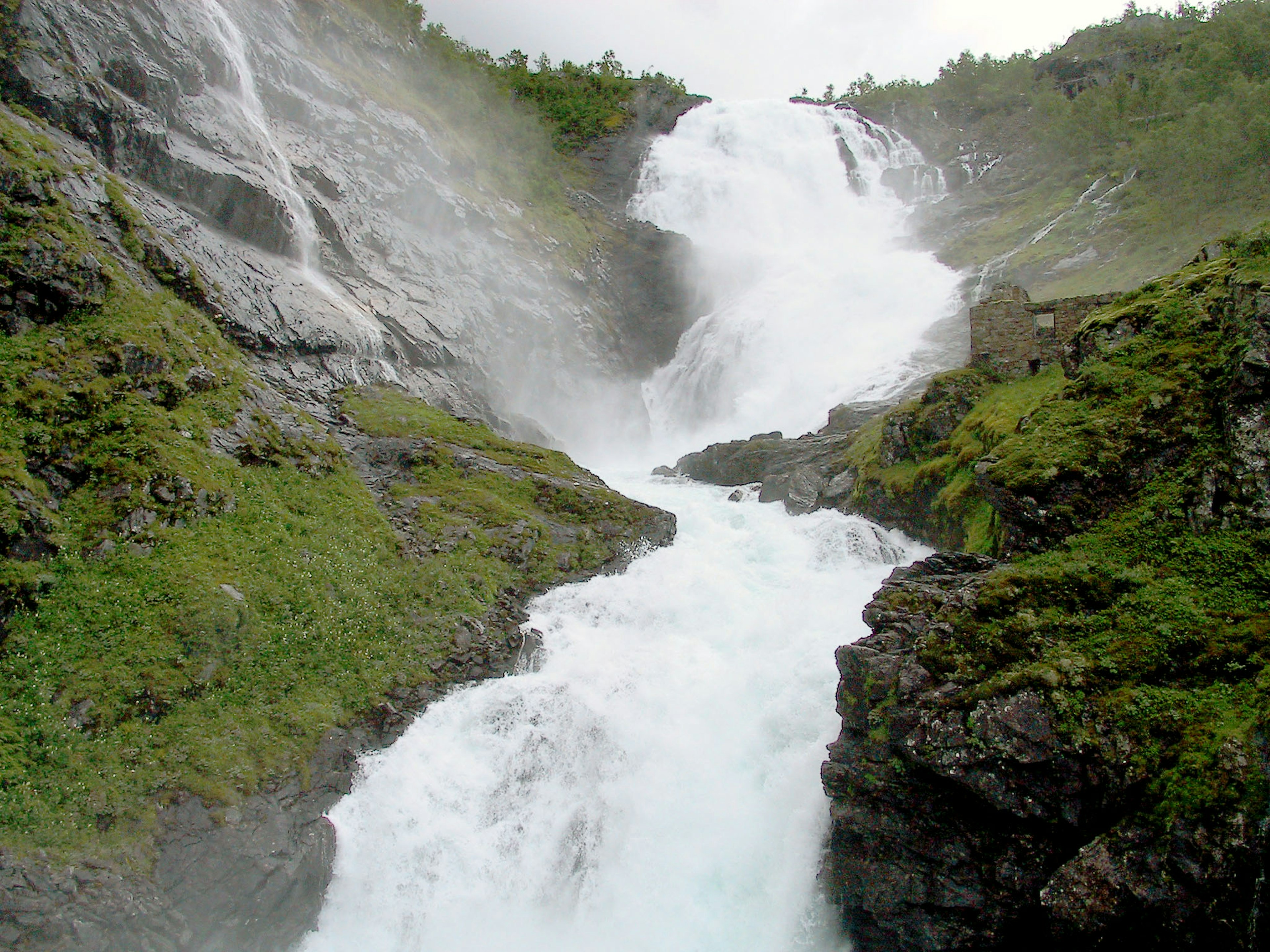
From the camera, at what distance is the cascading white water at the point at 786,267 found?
1366 inches

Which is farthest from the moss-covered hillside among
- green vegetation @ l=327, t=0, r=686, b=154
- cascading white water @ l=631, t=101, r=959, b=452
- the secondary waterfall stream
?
green vegetation @ l=327, t=0, r=686, b=154

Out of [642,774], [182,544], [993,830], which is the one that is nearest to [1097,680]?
[993,830]

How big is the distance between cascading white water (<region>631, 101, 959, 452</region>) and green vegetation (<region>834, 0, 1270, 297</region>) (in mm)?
4833

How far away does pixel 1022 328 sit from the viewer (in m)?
17.1

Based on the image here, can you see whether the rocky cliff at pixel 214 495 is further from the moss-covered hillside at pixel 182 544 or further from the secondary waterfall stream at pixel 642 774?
the secondary waterfall stream at pixel 642 774

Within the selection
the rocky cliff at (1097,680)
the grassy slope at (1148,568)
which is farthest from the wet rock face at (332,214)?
the grassy slope at (1148,568)

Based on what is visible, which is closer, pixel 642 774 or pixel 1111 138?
pixel 642 774

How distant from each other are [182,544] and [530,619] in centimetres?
642

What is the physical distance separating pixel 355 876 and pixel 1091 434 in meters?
12.3

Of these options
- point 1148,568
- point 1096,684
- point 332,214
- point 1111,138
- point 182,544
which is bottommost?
point 182,544

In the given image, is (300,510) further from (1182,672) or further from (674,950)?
(1182,672)

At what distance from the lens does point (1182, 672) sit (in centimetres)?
705

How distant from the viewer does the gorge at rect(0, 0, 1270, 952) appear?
7.37 m

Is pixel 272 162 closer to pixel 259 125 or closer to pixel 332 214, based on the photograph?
pixel 259 125
